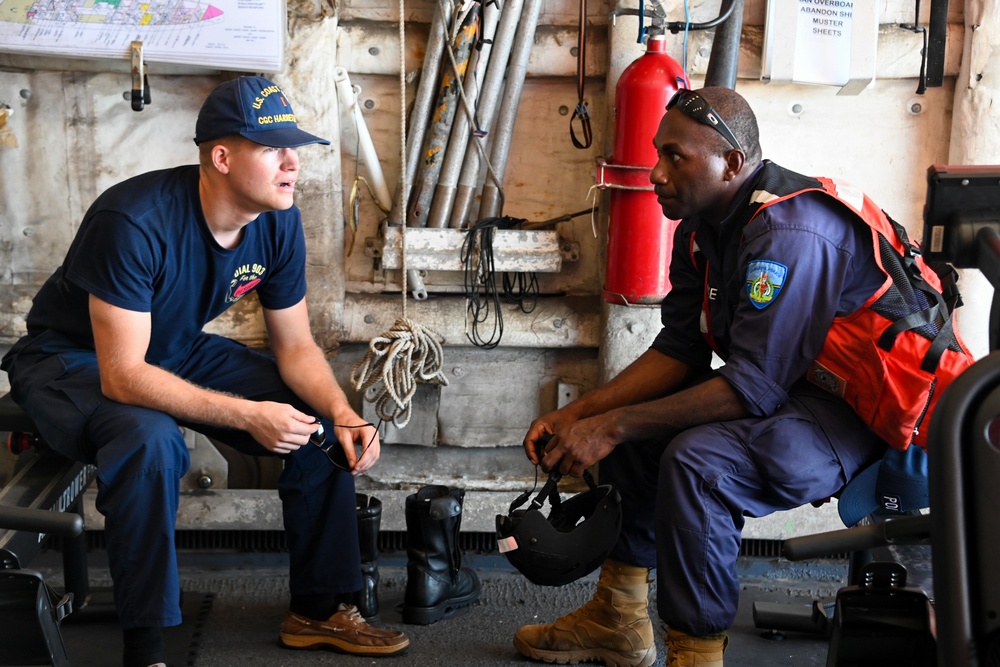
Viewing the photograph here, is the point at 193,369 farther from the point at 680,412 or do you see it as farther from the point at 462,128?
the point at 680,412

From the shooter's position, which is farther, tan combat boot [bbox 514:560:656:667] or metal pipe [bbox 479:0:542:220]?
metal pipe [bbox 479:0:542:220]

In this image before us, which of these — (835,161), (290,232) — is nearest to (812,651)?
(835,161)

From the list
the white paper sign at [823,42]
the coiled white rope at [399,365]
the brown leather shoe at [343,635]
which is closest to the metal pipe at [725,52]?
the white paper sign at [823,42]

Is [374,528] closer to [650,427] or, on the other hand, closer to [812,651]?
[650,427]

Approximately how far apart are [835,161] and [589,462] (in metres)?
1.64

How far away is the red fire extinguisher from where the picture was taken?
10.0ft

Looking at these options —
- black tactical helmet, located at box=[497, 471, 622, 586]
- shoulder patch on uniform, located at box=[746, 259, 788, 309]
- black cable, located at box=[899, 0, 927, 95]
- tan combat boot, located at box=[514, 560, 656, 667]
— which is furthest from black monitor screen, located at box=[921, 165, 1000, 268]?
black cable, located at box=[899, 0, 927, 95]

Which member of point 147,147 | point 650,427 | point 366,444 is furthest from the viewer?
point 147,147

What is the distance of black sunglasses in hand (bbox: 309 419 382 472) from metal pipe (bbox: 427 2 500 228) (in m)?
1.02

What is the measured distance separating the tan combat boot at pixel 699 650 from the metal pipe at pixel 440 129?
1749 mm

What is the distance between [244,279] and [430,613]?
3.60 feet

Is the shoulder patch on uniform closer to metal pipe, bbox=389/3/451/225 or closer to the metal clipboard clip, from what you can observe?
metal pipe, bbox=389/3/451/225

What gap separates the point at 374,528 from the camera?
3.02 m

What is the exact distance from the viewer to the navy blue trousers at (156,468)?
2.32m
